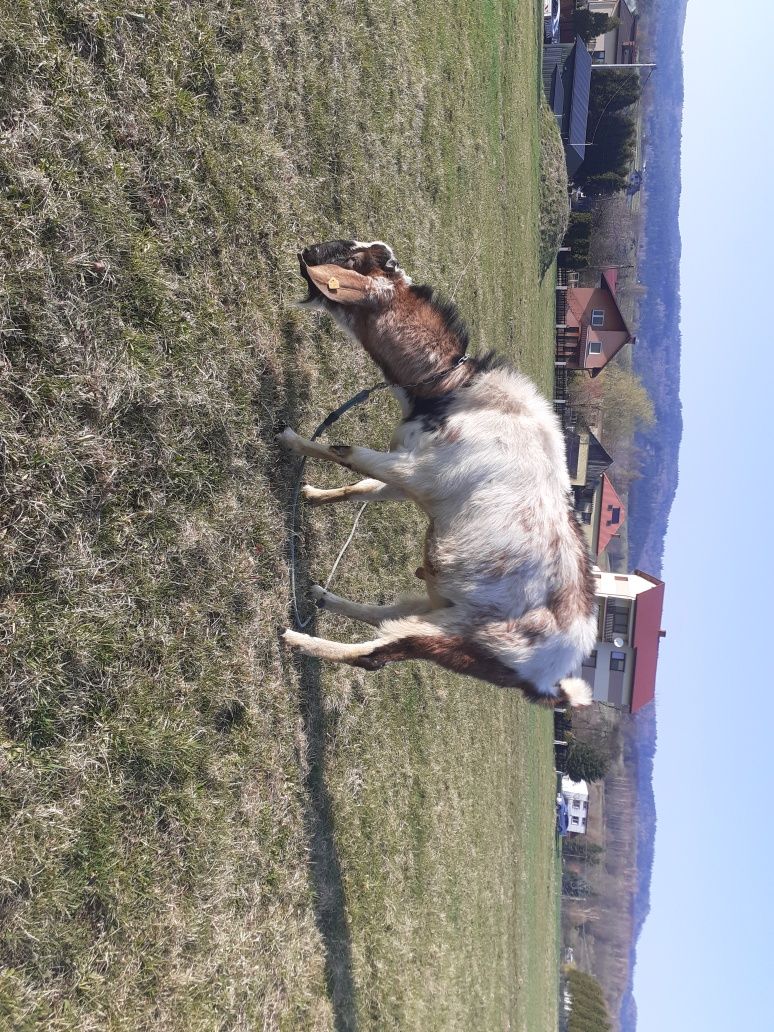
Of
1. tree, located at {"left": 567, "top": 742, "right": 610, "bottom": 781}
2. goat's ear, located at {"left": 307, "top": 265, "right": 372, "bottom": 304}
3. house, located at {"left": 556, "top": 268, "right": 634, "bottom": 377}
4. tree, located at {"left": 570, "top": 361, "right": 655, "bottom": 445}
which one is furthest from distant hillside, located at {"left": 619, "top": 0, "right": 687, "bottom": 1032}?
goat's ear, located at {"left": 307, "top": 265, "right": 372, "bottom": 304}

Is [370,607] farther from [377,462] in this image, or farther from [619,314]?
[619,314]

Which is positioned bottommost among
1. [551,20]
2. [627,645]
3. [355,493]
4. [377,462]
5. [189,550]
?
[627,645]

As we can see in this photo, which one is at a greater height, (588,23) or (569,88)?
(588,23)

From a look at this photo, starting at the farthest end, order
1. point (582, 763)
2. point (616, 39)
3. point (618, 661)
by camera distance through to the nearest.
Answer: point (616, 39), point (582, 763), point (618, 661)

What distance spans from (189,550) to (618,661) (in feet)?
89.7

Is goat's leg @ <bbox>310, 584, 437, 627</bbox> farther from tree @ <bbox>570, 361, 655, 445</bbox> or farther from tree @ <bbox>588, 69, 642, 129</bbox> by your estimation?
tree @ <bbox>588, 69, 642, 129</bbox>

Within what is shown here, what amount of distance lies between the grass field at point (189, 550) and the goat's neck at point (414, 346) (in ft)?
2.43

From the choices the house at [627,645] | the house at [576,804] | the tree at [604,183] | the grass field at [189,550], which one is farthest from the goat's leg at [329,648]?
the house at [576,804]

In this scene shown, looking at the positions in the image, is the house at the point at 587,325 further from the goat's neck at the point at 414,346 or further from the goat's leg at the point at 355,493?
the goat's neck at the point at 414,346

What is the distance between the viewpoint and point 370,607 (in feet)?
15.0

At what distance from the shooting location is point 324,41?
515 centimetres

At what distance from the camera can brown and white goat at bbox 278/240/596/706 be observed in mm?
3844

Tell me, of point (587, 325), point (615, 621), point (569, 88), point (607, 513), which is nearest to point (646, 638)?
point (615, 621)

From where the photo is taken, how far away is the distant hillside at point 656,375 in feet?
384
